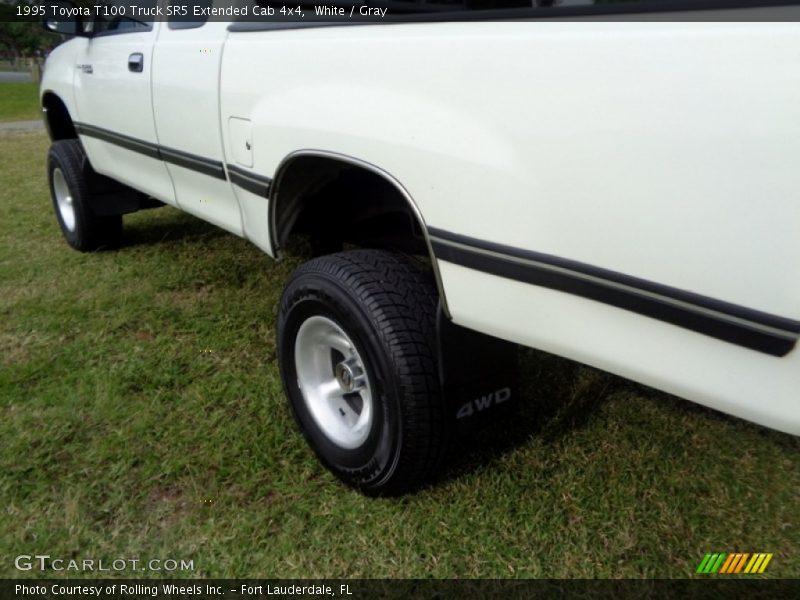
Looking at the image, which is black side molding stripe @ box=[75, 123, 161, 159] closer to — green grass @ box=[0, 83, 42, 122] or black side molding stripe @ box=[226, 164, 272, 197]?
black side molding stripe @ box=[226, 164, 272, 197]

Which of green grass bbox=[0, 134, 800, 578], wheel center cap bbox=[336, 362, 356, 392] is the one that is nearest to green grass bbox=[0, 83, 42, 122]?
green grass bbox=[0, 134, 800, 578]

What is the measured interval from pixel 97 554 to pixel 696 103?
1.97 metres

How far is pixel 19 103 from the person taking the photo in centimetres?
1816

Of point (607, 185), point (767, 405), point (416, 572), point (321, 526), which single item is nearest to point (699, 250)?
point (607, 185)

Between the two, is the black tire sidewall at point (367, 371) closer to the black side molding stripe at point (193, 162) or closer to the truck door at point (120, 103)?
the black side molding stripe at point (193, 162)

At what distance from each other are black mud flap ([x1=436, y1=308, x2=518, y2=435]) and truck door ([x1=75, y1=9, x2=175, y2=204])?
6.12 ft

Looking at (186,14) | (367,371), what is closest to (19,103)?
(186,14)

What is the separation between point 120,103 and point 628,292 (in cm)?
278

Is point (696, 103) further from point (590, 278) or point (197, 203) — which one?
point (197, 203)

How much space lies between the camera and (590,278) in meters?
1.40

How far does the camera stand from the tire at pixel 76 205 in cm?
411

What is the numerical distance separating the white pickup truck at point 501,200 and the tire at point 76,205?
1.85 meters

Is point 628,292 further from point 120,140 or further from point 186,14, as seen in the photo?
point 120,140

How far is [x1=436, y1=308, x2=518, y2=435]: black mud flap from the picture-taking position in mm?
1814
